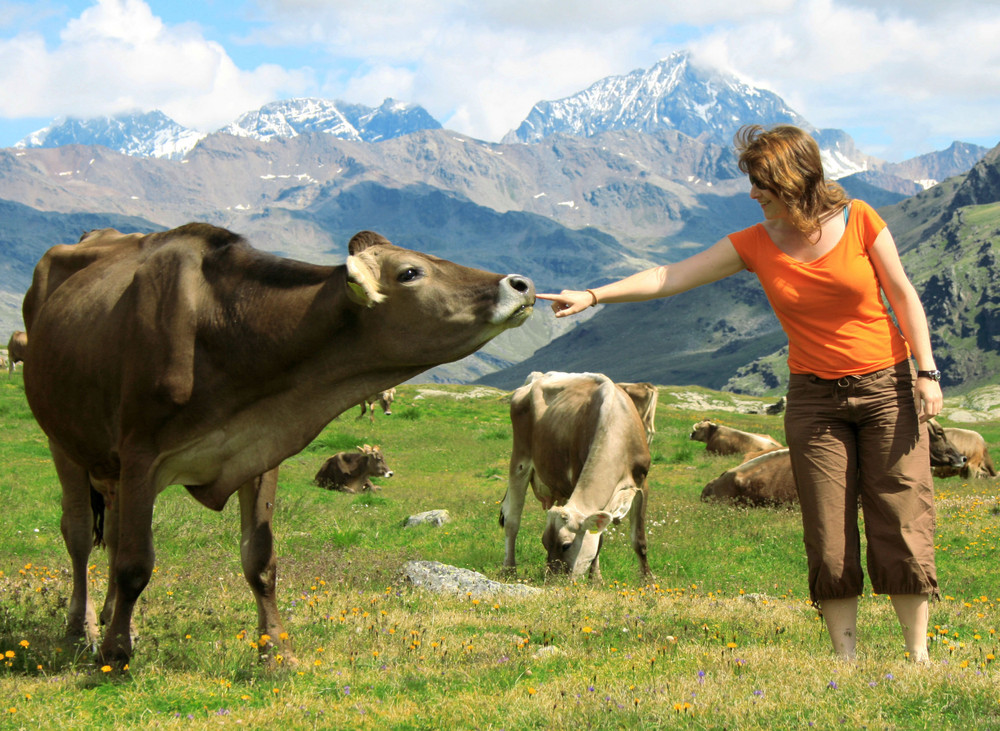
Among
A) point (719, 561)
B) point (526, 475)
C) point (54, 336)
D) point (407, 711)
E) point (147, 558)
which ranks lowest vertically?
point (719, 561)

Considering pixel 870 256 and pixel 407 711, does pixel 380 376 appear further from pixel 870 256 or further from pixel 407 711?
pixel 870 256

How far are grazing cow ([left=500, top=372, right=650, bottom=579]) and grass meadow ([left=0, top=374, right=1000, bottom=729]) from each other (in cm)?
63

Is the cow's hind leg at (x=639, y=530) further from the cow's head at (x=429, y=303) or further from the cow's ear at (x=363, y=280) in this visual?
the cow's ear at (x=363, y=280)

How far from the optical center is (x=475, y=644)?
301 inches

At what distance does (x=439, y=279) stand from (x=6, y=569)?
8.75 m

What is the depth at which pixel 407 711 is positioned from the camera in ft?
18.7

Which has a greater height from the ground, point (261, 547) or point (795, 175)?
point (795, 175)

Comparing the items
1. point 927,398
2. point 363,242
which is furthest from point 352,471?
point 927,398

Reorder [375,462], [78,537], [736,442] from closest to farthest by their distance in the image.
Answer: [78,537] < [375,462] < [736,442]

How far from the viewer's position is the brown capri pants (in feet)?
20.8

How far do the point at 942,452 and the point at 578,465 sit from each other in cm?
1799

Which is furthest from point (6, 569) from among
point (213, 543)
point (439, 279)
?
point (439, 279)

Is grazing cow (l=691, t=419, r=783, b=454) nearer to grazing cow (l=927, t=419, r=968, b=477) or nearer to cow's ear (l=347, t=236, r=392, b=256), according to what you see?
grazing cow (l=927, t=419, r=968, b=477)

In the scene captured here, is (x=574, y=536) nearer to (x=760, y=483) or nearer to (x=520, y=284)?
(x=520, y=284)
